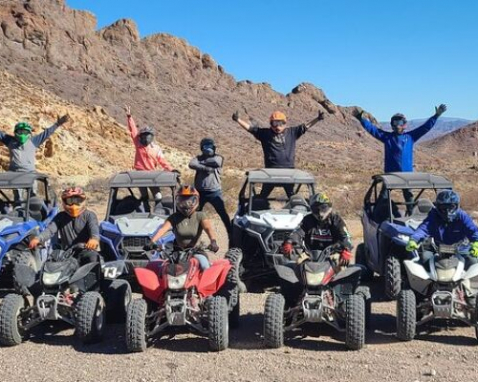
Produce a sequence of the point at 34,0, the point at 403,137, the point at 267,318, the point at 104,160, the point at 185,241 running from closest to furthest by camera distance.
A: the point at 267,318 < the point at 185,241 < the point at 403,137 < the point at 104,160 < the point at 34,0

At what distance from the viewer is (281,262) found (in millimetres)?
8484

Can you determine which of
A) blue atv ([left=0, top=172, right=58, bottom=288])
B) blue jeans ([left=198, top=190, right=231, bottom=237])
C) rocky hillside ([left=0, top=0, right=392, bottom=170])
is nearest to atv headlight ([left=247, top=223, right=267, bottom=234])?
blue jeans ([left=198, top=190, right=231, bottom=237])

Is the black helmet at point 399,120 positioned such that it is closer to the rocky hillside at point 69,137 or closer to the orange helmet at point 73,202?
the orange helmet at point 73,202

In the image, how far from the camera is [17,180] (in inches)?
372

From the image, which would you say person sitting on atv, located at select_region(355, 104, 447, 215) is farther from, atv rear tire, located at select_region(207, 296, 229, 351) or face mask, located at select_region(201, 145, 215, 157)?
atv rear tire, located at select_region(207, 296, 229, 351)

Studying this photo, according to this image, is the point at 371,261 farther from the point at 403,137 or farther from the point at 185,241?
the point at 185,241

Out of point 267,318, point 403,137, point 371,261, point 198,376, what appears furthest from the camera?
point 403,137

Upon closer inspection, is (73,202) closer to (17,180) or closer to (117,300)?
(117,300)

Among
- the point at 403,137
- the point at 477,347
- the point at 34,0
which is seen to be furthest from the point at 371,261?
the point at 34,0

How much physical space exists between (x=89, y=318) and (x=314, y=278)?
7.44 ft

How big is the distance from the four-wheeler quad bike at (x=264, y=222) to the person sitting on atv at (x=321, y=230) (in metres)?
1.34

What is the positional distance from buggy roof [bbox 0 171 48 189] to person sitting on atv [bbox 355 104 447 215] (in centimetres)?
495

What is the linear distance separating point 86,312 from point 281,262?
2901 millimetres

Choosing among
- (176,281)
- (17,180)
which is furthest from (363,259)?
(17,180)
